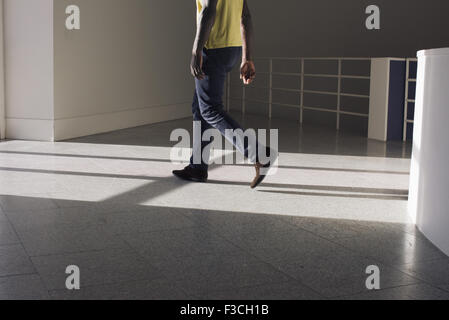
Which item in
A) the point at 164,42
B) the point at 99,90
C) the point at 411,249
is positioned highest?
the point at 164,42

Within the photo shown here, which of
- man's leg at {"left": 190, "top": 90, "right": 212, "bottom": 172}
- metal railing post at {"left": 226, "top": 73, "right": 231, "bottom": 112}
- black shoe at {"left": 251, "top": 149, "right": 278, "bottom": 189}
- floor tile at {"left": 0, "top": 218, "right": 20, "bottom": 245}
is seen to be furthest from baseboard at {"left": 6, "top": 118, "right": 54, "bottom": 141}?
metal railing post at {"left": 226, "top": 73, "right": 231, "bottom": 112}

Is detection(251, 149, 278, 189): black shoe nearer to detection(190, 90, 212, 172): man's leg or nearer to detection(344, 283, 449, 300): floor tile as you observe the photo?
detection(190, 90, 212, 172): man's leg

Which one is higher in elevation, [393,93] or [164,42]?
[164,42]

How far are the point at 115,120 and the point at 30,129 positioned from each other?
110 cm

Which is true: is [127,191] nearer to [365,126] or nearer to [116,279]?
[116,279]

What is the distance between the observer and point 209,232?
238 centimetres

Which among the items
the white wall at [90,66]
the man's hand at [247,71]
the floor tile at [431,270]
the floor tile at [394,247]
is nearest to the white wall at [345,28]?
the white wall at [90,66]

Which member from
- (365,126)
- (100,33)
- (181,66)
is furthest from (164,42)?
(365,126)

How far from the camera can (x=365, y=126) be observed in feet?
25.5

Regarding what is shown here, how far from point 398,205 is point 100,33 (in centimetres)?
372

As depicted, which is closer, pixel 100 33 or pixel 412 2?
pixel 100 33

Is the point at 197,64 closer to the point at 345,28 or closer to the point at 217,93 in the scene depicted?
the point at 217,93

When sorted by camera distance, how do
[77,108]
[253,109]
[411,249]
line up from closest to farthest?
[411,249] → [77,108] → [253,109]
